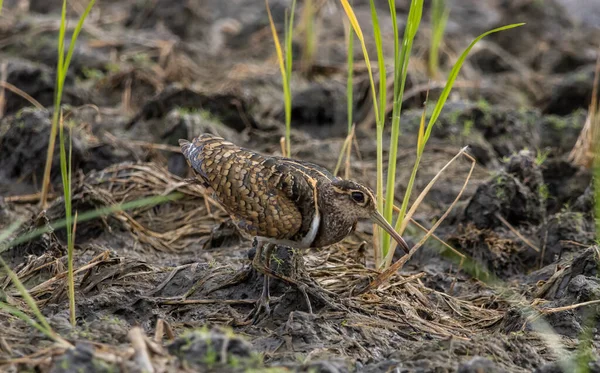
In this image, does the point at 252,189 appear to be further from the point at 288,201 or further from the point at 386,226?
the point at 386,226

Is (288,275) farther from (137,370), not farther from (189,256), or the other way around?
(137,370)

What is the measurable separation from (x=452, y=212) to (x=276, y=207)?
229 centimetres

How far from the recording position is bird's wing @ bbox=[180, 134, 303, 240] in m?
4.58

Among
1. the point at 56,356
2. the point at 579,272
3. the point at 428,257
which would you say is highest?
the point at 56,356

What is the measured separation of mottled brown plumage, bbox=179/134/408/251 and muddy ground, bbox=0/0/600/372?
1.16ft

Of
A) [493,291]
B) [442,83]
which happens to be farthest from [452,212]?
[442,83]

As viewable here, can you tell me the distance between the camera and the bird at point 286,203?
4.61 metres

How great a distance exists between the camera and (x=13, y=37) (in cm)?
1042

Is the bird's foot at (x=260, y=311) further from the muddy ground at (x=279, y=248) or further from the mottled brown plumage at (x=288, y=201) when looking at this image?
the mottled brown plumage at (x=288, y=201)

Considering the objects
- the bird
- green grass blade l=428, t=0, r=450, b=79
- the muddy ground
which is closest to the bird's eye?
the bird

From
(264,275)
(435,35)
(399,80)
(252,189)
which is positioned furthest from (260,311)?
(435,35)

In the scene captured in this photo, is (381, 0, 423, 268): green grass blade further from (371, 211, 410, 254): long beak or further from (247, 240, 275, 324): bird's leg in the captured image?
(247, 240, 275, 324): bird's leg

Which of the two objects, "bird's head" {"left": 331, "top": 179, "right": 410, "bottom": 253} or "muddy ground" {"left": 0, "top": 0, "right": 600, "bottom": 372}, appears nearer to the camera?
"muddy ground" {"left": 0, "top": 0, "right": 600, "bottom": 372}

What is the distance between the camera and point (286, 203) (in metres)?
4.66
